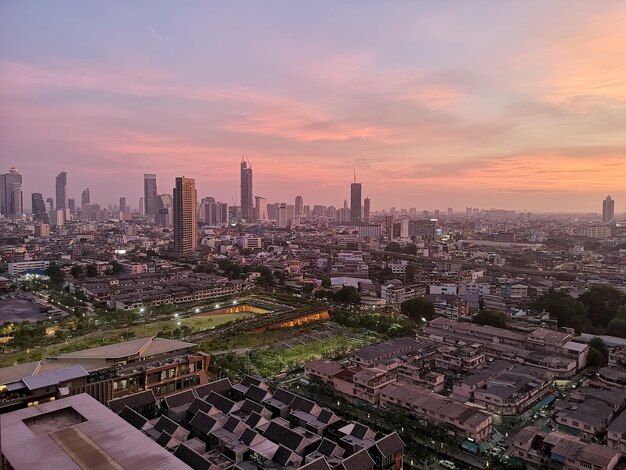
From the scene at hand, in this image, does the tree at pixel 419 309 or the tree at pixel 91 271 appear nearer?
the tree at pixel 419 309

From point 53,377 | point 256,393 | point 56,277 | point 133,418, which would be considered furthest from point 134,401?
point 56,277

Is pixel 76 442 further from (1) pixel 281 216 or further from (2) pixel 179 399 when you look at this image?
(1) pixel 281 216

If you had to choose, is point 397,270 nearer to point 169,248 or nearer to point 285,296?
point 285,296

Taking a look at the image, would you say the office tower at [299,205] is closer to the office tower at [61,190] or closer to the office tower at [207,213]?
the office tower at [207,213]

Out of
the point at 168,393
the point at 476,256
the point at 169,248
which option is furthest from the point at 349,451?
the point at 169,248

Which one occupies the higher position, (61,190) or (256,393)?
(61,190)

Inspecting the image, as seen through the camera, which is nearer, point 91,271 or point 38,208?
point 91,271

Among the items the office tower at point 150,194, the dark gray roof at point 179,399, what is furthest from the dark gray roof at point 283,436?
the office tower at point 150,194
